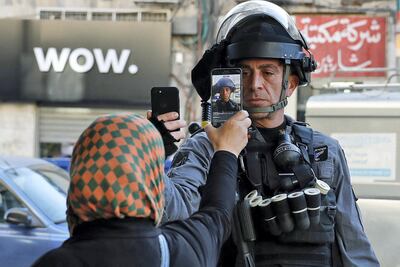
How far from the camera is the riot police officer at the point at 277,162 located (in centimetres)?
230

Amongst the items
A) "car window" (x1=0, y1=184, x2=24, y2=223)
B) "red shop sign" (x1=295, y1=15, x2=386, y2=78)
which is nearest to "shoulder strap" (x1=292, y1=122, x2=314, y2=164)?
"car window" (x1=0, y1=184, x2=24, y2=223)

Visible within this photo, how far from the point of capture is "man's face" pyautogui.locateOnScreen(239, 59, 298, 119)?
241 cm

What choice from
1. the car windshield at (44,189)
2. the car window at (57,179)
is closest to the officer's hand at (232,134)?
the car windshield at (44,189)

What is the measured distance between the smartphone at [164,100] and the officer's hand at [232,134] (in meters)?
0.18

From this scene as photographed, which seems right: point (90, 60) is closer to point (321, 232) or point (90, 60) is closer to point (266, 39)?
point (266, 39)

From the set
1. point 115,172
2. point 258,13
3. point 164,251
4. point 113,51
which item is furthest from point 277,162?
point 113,51

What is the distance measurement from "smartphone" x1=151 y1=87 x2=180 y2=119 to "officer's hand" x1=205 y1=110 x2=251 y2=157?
0.18 metres

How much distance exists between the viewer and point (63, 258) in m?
1.55

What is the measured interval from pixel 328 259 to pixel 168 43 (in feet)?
32.8

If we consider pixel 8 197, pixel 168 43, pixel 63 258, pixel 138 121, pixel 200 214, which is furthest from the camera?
pixel 168 43

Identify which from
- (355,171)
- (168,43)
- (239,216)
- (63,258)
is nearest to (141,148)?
(63,258)

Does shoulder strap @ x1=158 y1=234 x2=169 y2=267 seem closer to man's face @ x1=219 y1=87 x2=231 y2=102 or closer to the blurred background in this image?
man's face @ x1=219 y1=87 x2=231 y2=102

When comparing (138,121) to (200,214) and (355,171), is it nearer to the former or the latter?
(200,214)

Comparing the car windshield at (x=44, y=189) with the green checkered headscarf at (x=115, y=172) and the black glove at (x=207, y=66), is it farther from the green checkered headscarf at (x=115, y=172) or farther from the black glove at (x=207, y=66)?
the green checkered headscarf at (x=115, y=172)
